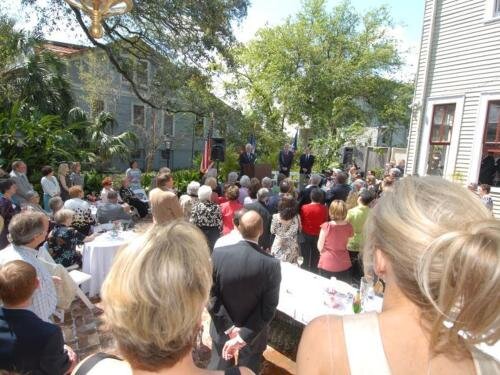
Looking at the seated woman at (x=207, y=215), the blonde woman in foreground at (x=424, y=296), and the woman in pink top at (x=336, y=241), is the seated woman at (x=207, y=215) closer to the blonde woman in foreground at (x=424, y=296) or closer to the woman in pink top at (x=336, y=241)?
the woman in pink top at (x=336, y=241)

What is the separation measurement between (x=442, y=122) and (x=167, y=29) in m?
8.85

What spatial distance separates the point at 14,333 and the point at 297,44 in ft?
73.3

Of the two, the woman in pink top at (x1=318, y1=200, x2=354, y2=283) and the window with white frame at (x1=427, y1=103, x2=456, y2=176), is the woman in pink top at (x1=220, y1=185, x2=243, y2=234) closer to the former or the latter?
the woman in pink top at (x1=318, y1=200, x2=354, y2=283)

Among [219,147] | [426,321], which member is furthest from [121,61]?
[426,321]

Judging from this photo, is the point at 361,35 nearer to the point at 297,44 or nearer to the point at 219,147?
the point at 297,44

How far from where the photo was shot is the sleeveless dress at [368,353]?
39.3 inches

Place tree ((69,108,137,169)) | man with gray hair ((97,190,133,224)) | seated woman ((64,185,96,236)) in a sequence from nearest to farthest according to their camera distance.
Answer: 1. seated woman ((64,185,96,236))
2. man with gray hair ((97,190,133,224))
3. tree ((69,108,137,169))

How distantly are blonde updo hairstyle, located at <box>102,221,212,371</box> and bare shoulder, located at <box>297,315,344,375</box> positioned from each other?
37 centimetres

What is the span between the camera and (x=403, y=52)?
2408 cm

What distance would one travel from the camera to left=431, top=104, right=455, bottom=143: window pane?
9498 millimetres

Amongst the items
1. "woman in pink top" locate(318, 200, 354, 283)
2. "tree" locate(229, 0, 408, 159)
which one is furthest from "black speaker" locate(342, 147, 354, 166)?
"woman in pink top" locate(318, 200, 354, 283)

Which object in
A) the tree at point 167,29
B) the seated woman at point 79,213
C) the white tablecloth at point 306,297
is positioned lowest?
the white tablecloth at point 306,297

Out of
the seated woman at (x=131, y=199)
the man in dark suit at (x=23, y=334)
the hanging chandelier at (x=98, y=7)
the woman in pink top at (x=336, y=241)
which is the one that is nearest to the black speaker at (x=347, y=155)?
the seated woman at (x=131, y=199)

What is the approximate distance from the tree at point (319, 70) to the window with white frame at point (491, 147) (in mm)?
12437
